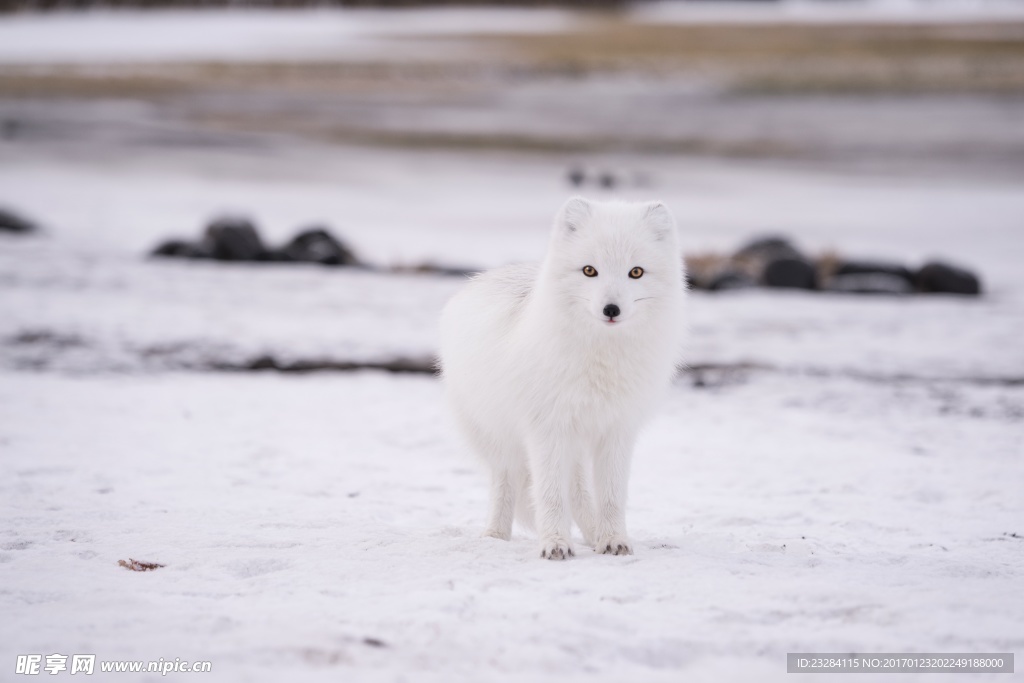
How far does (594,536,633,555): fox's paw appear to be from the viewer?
4.57 m

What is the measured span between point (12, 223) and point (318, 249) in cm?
505

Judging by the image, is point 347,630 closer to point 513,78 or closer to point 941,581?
point 941,581

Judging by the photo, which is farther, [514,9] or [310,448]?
[514,9]

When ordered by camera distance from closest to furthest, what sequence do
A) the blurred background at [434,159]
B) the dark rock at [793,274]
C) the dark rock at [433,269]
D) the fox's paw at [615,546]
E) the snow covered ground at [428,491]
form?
the snow covered ground at [428,491]
the fox's paw at [615,546]
the blurred background at [434,159]
the dark rock at [793,274]
the dark rock at [433,269]

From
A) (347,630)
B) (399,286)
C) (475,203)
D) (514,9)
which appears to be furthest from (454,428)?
(514,9)

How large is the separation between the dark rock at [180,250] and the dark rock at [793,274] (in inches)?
318

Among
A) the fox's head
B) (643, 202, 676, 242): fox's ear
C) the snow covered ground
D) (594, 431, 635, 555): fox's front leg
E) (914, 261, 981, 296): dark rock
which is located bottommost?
the snow covered ground

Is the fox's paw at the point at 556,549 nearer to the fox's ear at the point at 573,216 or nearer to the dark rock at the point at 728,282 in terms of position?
the fox's ear at the point at 573,216

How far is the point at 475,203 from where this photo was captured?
21094 millimetres

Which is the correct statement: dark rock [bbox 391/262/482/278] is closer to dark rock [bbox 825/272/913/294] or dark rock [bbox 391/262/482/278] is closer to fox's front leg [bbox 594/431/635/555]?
dark rock [bbox 825/272/913/294]

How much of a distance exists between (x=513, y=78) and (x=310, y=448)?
148 ft

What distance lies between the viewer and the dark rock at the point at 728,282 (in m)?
13.1

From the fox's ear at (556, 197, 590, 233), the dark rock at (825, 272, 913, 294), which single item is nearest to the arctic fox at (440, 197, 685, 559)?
the fox's ear at (556, 197, 590, 233)

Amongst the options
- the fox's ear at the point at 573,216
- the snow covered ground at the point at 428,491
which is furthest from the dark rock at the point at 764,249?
the fox's ear at the point at 573,216
